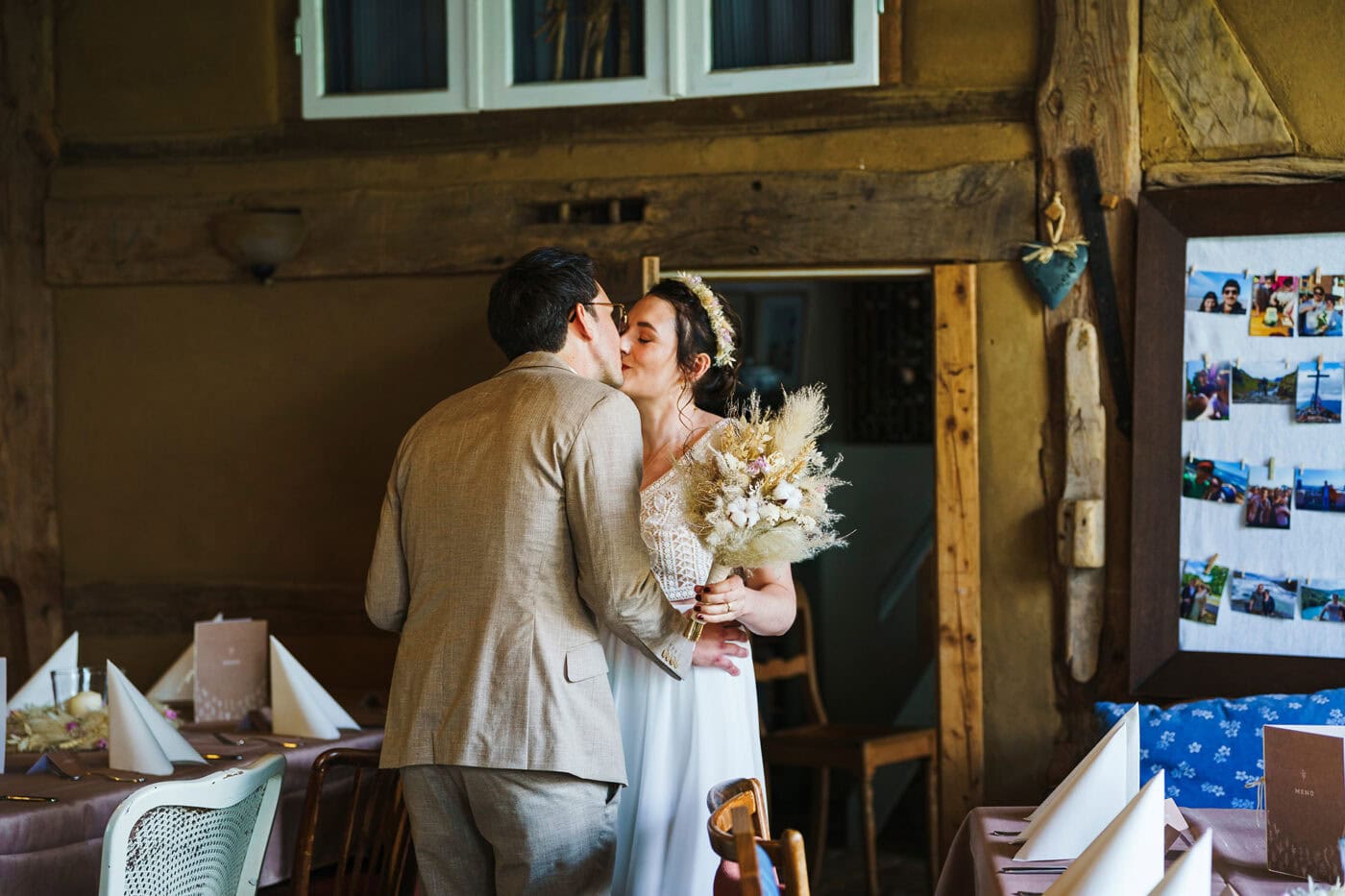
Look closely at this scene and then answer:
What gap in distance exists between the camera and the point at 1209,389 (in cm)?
399

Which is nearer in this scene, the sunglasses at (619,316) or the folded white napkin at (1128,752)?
the folded white napkin at (1128,752)

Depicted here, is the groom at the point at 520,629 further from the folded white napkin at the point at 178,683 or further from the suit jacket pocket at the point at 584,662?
the folded white napkin at the point at 178,683

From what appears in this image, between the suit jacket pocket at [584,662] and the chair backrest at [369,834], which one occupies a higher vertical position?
the suit jacket pocket at [584,662]

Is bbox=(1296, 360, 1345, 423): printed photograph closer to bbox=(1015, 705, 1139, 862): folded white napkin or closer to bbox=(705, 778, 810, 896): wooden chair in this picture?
bbox=(1015, 705, 1139, 862): folded white napkin

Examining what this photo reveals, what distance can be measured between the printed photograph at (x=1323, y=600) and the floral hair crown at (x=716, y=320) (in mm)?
2004

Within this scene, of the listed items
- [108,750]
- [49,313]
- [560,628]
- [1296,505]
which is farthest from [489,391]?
[49,313]

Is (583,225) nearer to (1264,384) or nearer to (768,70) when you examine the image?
(768,70)

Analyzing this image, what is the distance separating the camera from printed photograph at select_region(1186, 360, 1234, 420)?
13.1 feet

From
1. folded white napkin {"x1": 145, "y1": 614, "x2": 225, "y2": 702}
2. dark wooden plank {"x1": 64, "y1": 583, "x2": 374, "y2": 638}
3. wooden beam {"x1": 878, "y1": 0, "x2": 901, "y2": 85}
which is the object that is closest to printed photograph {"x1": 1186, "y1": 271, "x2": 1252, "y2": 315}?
wooden beam {"x1": 878, "y1": 0, "x2": 901, "y2": 85}

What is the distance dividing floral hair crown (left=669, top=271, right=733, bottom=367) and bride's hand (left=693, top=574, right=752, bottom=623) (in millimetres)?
822

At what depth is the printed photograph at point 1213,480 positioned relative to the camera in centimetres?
398

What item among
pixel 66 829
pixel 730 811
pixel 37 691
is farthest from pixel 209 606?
pixel 730 811

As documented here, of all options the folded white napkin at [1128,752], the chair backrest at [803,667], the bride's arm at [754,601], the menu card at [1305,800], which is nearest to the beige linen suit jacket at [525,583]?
the bride's arm at [754,601]

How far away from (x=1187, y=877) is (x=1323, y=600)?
7.83ft
